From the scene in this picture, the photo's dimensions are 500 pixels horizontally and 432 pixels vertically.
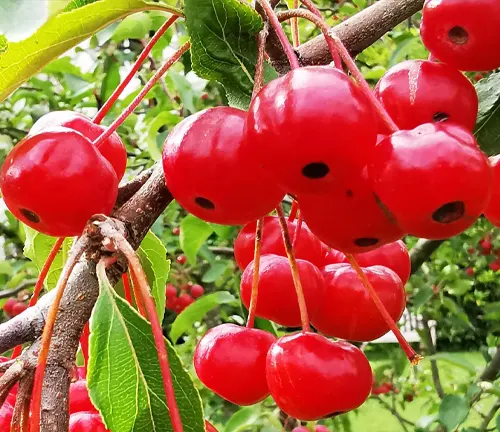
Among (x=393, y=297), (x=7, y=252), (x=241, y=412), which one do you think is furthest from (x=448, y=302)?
(x=393, y=297)

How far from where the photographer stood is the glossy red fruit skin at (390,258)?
1.12 metres

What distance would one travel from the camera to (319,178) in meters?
0.65

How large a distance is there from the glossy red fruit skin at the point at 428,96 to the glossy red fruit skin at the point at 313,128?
0.39 ft

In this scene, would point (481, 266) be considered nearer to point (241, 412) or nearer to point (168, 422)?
point (241, 412)

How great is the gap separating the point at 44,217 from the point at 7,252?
151 inches

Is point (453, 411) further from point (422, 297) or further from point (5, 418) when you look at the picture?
point (5, 418)

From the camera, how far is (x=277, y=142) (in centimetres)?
63

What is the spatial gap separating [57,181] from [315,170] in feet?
1.05

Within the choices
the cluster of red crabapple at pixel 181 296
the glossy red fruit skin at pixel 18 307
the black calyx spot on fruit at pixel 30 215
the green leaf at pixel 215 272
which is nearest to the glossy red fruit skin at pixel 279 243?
the black calyx spot on fruit at pixel 30 215

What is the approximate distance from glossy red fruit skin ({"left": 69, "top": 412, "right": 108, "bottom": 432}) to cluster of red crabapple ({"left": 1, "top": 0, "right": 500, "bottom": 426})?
224 millimetres

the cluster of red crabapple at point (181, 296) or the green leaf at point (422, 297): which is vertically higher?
the green leaf at point (422, 297)

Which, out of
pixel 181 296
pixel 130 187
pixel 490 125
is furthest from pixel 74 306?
pixel 181 296

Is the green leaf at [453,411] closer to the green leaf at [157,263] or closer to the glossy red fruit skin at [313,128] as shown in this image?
the green leaf at [157,263]

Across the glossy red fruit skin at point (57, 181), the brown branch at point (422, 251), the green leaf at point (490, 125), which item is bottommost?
the brown branch at point (422, 251)
